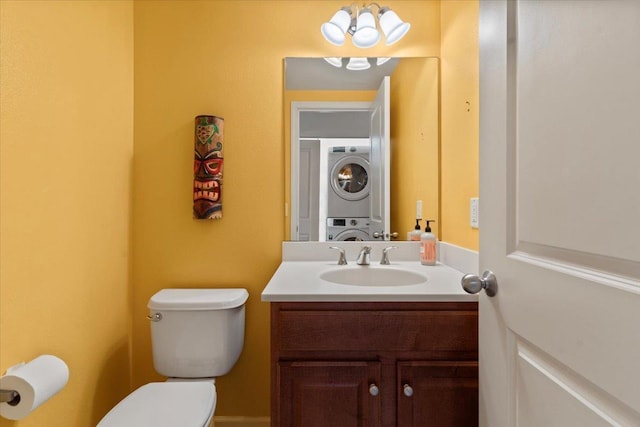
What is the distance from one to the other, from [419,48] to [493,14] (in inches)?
36.8

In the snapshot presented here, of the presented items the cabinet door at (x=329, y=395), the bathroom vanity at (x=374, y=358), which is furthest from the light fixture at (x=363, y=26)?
the cabinet door at (x=329, y=395)

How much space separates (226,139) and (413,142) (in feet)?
3.06

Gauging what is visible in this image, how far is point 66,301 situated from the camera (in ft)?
3.95

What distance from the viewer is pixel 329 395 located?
1061 millimetres

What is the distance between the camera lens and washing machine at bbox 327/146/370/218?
1.73m

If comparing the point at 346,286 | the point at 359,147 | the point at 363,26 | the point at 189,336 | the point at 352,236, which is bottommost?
the point at 189,336

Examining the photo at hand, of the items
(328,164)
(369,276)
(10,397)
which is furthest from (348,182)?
(10,397)

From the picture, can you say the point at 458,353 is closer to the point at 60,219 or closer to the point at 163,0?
the point at 60,219

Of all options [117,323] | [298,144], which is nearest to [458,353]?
[298,144]

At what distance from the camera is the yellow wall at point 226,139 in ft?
5.46

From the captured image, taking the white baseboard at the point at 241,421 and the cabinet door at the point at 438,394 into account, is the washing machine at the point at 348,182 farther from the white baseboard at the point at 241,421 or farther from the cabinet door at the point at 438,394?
→ the white baseboard at the point at 241,421

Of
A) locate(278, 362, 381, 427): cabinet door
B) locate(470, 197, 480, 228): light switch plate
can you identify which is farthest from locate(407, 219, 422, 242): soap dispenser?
locate(278, 362, 381, 427): cabinet door

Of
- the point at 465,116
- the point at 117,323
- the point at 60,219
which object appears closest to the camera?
the point at 60,219

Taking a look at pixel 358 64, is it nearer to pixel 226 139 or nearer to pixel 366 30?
pixel 366 30
